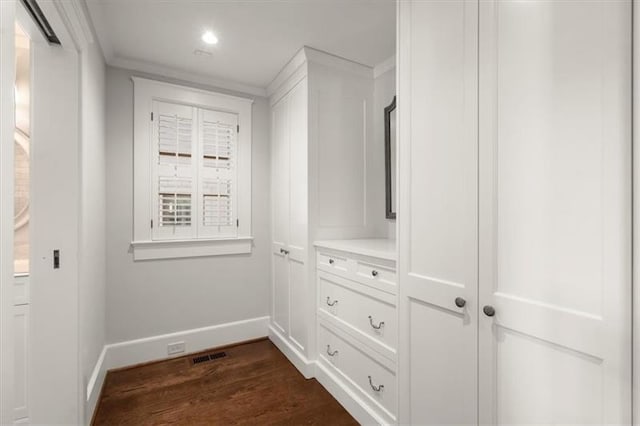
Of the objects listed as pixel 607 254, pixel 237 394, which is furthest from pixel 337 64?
pixel 237 394

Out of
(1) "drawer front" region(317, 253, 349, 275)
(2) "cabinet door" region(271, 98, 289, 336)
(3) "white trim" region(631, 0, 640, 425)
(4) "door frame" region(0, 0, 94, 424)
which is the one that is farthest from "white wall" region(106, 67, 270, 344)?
(3) "white trim" region(631, 0, 640, 425)

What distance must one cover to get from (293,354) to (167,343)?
1129 mm

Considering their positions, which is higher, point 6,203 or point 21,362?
point 6,203

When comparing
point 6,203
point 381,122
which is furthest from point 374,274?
point 6,203

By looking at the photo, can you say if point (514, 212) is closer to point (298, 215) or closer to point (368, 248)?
point (368, 248)

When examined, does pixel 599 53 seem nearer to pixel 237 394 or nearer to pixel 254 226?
pixel 237 394

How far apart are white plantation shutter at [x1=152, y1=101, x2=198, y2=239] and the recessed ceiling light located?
0.74 m

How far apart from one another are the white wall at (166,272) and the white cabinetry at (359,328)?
101cm

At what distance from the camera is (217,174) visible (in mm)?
2977

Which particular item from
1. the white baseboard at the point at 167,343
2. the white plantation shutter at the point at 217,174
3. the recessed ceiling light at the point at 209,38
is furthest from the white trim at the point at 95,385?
the recessed ceiling light at the point at 209,38

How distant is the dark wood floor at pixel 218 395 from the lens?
1.98 meters

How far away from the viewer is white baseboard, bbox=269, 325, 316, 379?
7.98 feet

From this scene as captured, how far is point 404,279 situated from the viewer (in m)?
1.44

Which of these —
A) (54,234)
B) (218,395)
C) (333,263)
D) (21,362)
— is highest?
(54,234)
